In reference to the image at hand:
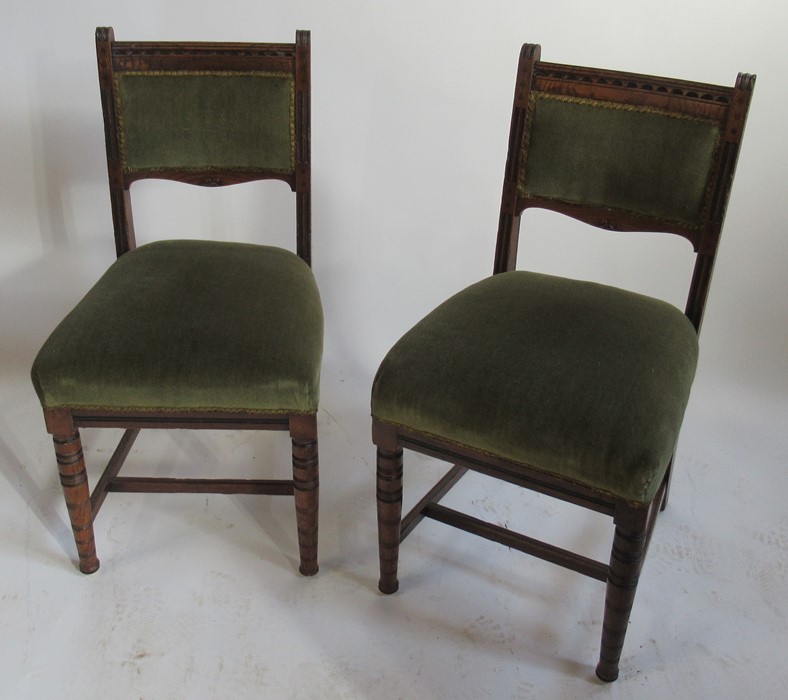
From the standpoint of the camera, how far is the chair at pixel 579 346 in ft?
4.65

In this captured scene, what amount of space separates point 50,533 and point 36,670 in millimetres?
365

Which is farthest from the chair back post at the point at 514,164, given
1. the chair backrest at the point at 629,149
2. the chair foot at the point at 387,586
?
the chair foot at the point at 387,586

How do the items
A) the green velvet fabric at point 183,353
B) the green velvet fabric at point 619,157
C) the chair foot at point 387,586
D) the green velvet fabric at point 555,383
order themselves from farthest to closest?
the chair foot at point 387,586
the green velvet fabric at point 619,157
the green velvet fabric at point 183,353
the green velvet fabric at point 555,383

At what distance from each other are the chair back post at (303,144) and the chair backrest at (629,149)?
0.41m

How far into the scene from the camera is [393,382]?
1.52 m

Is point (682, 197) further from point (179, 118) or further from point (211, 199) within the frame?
point (211, 199)

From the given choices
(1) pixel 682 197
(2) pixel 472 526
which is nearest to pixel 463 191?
(1) pixel 682 197

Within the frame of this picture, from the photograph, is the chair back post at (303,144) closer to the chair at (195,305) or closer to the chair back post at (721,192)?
the chair at (195,305)

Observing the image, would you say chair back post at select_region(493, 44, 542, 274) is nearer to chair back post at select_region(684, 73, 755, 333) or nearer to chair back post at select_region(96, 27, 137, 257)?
chair back post at select_region(684, 73, 755, 333)

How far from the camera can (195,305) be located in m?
1.66

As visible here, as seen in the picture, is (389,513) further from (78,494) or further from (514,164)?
(514,164)

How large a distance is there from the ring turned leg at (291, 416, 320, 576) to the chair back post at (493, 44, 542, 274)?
1.76 ft

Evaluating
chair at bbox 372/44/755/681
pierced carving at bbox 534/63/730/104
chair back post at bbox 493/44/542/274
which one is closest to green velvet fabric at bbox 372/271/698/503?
chair at bbox 372/44/755/681

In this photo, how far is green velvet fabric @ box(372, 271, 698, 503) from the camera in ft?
4.56
